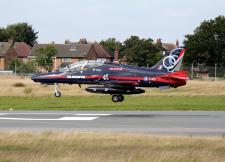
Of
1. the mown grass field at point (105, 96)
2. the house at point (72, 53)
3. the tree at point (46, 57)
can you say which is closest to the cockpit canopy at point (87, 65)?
the mown grass field at point (105, 96)

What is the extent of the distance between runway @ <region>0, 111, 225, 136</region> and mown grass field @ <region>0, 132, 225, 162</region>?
2219mm

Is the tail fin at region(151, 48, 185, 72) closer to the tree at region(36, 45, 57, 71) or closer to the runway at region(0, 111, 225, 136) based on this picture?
the runway at region(0, 111, 225, 136)

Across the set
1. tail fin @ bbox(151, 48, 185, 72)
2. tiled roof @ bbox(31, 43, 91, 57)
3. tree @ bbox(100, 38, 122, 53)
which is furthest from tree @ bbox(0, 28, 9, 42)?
tail fin @ bbox(151, 48, 185, 72)

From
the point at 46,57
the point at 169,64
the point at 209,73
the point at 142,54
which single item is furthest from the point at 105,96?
the point at 142,54

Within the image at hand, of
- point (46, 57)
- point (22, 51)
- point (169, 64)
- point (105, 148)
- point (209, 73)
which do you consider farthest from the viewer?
point (22, 51)

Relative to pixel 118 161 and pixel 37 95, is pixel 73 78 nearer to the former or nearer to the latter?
pixel 37 95

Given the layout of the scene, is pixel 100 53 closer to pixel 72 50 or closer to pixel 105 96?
pixel 72 50

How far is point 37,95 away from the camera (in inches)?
1799

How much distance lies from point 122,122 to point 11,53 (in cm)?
10922

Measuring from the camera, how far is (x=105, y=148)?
640 inches

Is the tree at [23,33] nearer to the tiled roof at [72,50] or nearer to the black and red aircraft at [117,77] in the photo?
the tiled roof at [72,50]

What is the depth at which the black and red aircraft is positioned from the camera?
31297 millimetres

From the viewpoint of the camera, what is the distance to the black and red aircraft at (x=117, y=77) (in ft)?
103

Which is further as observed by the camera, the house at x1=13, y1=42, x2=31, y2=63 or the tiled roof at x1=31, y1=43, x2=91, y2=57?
the house at x1=13, y1=42, x2=31, y2=63
